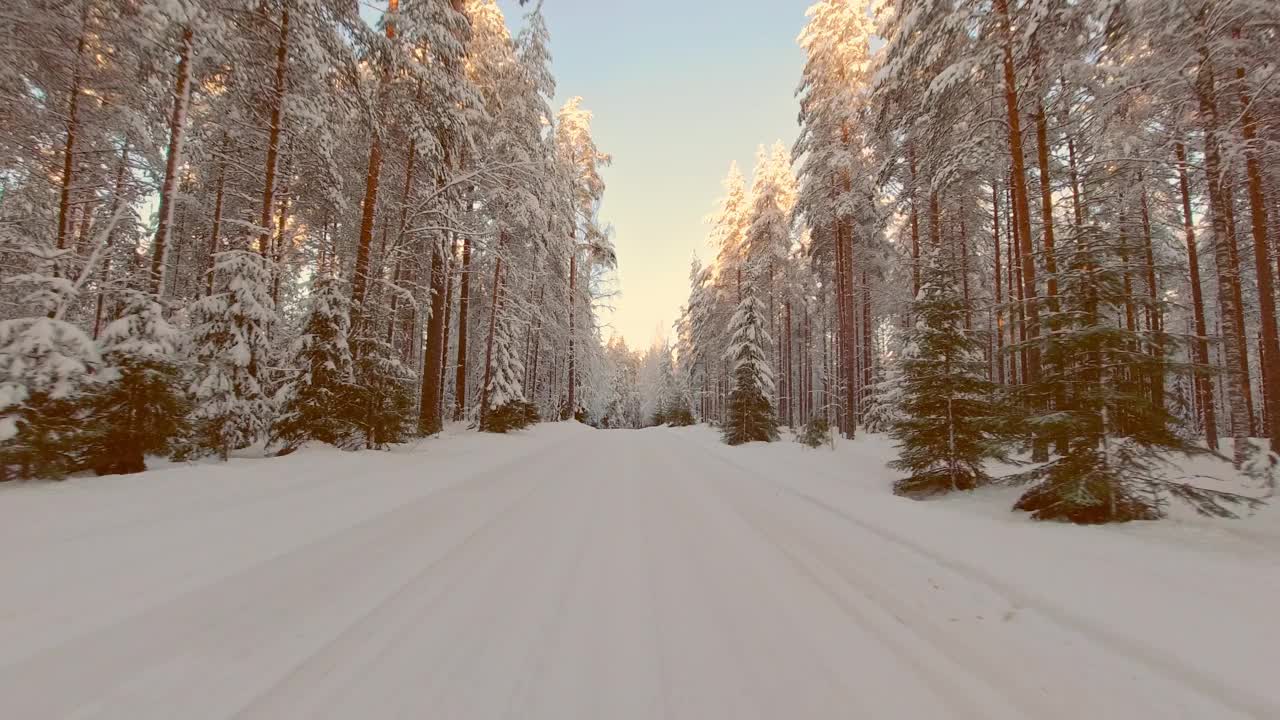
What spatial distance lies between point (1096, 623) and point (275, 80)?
13.3 m

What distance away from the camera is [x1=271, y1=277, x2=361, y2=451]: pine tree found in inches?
329

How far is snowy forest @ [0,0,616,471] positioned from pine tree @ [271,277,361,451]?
0.12 ft

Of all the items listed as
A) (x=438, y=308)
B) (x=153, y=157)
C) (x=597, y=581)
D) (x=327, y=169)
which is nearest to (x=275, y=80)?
(x=327, y=169)

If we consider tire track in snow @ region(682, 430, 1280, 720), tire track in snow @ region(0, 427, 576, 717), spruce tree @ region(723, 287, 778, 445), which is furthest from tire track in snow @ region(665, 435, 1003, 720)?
spruce tree @ region(723, 287, 778, 445)

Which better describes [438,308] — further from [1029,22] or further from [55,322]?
[1029,22]

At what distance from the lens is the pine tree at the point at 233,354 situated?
721cm

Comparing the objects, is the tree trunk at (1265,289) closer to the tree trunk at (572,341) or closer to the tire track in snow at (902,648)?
the tire track in snow at (902,648)

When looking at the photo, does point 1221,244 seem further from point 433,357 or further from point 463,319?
point 463,319

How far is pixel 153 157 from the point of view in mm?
9547

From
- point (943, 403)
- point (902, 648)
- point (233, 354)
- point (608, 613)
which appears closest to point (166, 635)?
point (608, 613)

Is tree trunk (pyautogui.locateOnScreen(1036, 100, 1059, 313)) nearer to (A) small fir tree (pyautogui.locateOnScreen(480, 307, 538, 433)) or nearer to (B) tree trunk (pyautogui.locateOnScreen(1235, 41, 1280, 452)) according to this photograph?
(B) tree trunk (pyautogui.locateOnScreen(1235, 41, 1280, 452))

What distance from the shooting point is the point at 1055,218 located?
10.5 meters

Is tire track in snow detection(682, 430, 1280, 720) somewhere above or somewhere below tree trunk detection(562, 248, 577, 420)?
below

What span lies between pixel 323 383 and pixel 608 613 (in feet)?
27.1
